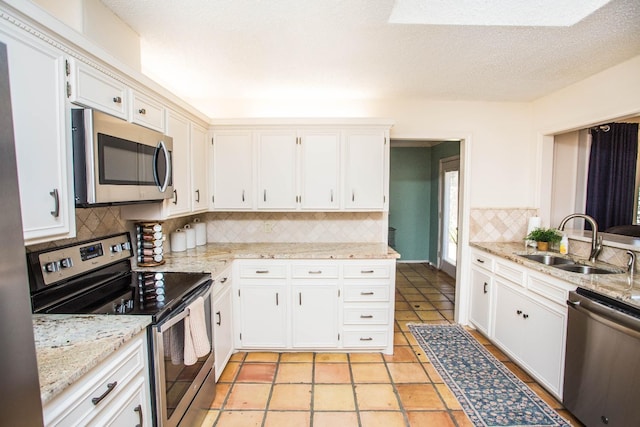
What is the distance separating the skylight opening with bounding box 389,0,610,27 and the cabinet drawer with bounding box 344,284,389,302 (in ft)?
6.53

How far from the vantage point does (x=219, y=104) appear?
3.10 m

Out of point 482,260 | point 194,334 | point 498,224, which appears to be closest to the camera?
point 194,334

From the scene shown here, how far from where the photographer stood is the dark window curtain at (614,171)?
327 centimetres

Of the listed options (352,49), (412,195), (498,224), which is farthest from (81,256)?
(412,195)

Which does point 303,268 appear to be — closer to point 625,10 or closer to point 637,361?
point 637,361

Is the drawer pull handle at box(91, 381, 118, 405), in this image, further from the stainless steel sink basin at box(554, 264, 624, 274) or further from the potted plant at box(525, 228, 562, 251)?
the potted plant at box(525, 228, 562, 251)

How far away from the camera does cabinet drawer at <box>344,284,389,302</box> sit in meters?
2.58

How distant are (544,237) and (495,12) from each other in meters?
2.12

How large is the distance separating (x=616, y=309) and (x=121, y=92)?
118 inches

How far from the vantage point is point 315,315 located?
260cm

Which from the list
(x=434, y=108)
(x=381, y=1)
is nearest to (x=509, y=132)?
(x=434, y=108)

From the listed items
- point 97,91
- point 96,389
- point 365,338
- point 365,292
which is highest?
point 97,91

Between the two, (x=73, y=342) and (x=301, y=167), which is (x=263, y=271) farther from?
(x=73, y=342)

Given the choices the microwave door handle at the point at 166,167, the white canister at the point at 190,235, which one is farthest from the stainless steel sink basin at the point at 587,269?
the white canister at the point at 190,235
